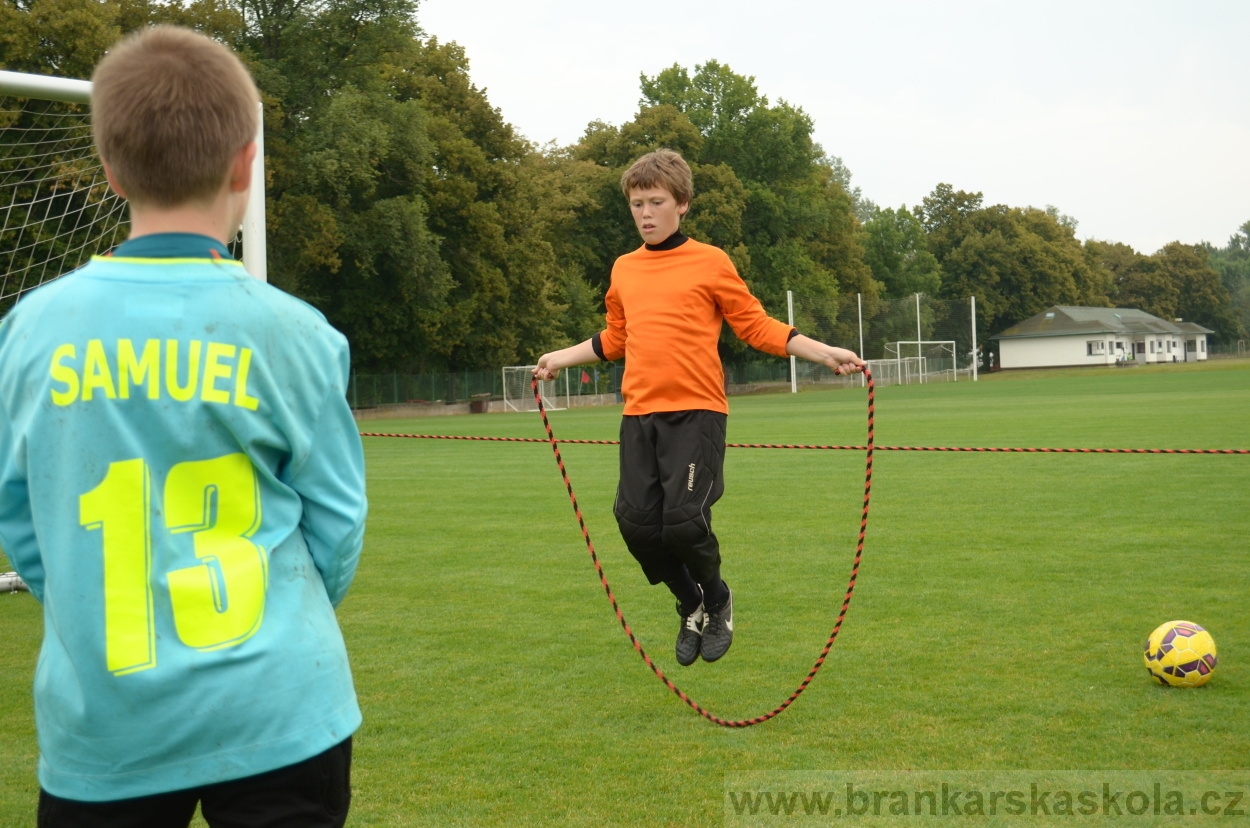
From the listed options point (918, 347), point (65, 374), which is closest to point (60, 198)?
point (65, 374)

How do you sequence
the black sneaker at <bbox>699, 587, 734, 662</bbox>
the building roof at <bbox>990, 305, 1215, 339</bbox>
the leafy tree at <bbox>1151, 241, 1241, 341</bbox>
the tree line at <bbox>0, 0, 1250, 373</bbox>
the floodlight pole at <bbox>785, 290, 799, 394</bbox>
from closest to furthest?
the black sneaker at <bbox>699, 587, 734, 662</bbox>
the tree line at <bbox>0, 0, 1250, 373</bbox>
the floodlight pole at <bbox>785, 290, 799, 394</bbox>
the building roof at <bbox>990, 305, 1215, 339</bbox>
the leafy tree at <bbox>1151, 241, 1241, 341</bbox>

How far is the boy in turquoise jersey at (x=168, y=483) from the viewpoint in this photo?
1.91 m

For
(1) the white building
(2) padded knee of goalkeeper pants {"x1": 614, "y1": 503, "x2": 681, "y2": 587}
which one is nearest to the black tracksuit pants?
(2) padded knee of goalkeeper pants {"x1": 614, "y1": 503, "x2": 681, "y2": 587}

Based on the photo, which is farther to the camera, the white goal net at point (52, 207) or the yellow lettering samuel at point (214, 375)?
the white goal net at point (52, 207)

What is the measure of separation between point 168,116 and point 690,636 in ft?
15.7

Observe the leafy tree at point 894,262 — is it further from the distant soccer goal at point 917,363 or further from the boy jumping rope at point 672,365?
the boy jumping rope at point 672,365

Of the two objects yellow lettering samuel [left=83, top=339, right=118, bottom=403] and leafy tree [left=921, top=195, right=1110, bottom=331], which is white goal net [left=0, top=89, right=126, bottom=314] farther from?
leafy tree [left=921, top=195, right=1110, bottom=331]

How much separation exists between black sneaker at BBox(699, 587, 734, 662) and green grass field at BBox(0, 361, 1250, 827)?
0.21 m

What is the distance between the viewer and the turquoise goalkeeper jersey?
1.91m

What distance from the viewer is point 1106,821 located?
14.3ft

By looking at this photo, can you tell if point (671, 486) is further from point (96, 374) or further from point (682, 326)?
point (96, 374)

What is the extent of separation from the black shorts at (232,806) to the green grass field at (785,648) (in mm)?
2542

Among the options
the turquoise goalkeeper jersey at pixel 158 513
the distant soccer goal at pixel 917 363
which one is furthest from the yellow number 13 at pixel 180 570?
the distant soccer goal at pixel 917 363

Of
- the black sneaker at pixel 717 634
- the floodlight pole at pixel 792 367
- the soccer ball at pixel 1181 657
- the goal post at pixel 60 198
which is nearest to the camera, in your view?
the soccer ball at pixel 1181 657
